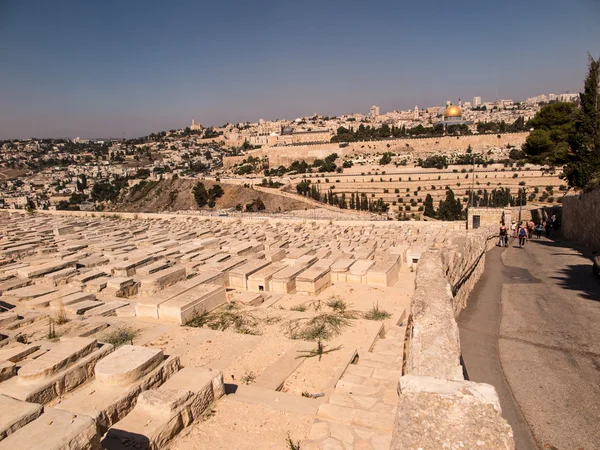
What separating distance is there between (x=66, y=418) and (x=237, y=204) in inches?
1972

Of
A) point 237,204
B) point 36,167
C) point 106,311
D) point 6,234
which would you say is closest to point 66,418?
point 106,311

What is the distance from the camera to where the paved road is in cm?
360

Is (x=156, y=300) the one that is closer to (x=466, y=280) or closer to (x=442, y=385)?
(x=442, y=385)

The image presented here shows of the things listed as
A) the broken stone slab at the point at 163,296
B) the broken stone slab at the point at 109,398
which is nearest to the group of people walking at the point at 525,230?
the broken stone slab at the point at 163,296

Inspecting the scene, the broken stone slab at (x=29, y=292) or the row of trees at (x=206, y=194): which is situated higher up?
the broken stone slab at (x=29, y=292)

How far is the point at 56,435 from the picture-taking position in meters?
2.21

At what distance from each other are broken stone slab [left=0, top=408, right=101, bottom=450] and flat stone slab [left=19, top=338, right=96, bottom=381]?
3.48 ft

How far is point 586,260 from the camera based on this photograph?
9.67m

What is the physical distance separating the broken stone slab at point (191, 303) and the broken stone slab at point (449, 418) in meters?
4.21

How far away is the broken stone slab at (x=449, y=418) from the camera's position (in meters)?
1.83

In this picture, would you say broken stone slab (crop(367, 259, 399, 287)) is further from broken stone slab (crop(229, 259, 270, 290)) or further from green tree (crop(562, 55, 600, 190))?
green tree (crop(562, 55, 600, 190))

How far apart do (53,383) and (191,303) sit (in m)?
2.68

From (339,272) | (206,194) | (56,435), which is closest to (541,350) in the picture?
(339,272)

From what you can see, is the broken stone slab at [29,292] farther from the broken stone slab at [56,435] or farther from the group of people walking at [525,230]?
the group of people walking at [525,230]
